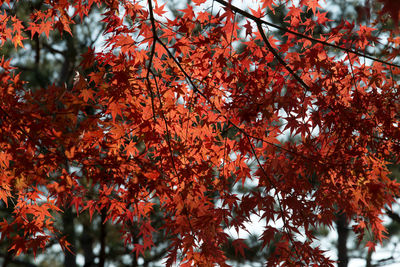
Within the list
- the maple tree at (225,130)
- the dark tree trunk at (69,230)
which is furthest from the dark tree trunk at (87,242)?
the maple tree at (225,130)

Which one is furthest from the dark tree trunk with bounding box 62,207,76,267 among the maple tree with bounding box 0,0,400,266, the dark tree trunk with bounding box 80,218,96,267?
the maple tree with bounding box 0,0,400,266

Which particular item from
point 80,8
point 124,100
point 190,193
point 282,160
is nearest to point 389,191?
point 282,160

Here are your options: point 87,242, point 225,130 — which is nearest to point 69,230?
point 87,242

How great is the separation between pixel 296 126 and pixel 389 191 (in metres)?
0.84

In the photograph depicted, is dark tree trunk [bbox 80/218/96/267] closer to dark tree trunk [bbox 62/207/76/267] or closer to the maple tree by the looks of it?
dark tree trunk [bbox 62/207/76/267]

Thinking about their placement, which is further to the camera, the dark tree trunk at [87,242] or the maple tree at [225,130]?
the dark tree trunk at [87,242]

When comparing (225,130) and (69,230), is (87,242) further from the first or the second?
(225,130)

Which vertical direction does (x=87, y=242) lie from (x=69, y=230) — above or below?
below

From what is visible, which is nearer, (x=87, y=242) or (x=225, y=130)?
(x=225, y=130)

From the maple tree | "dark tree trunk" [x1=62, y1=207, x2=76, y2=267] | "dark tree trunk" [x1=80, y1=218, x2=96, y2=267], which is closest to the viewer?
the maple tree

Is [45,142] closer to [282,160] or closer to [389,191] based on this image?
[282,160]

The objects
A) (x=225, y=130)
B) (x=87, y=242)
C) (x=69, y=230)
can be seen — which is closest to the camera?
(x=225, y=130)

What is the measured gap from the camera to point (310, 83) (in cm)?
277

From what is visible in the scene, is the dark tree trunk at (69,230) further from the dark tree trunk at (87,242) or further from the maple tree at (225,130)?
the maple tree at (225,130)
